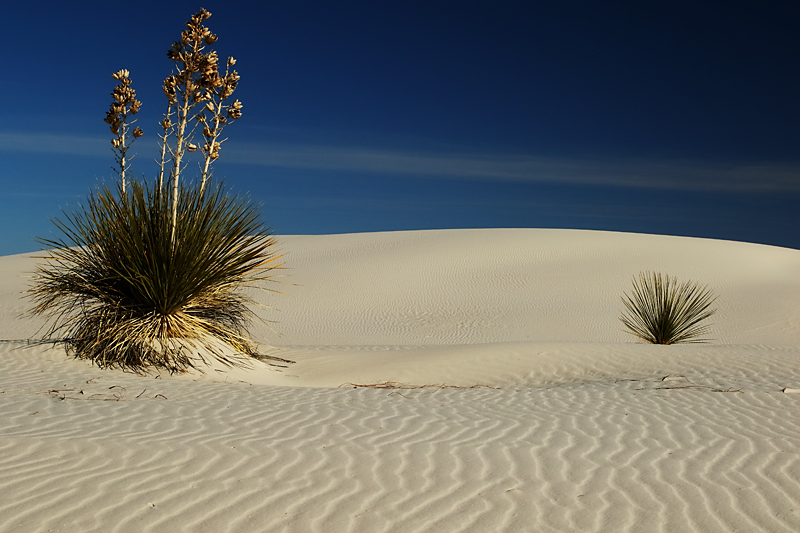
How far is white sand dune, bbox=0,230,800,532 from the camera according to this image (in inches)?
127

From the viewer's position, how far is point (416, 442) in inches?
178

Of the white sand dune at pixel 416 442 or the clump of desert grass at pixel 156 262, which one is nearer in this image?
the white sand dune at pixel 416 442

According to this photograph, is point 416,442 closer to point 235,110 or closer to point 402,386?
point 402,386

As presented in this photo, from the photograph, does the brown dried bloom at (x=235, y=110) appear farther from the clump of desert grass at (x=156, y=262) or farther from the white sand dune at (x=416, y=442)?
the white sand dune at (x=416, y=442)

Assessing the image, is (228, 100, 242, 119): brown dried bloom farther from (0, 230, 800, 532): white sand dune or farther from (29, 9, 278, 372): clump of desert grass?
(0, 230, 800, 532): white sand dune

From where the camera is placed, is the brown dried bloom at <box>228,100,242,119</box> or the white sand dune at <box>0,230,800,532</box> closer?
the white sand dune at <box>0,230,800,532</box>

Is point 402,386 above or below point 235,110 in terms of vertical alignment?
below

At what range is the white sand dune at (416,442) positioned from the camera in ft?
10.6

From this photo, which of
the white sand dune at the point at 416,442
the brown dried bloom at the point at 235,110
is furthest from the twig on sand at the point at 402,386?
the brown dried bloom at the point at 235,110

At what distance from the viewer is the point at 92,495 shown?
10.6ft

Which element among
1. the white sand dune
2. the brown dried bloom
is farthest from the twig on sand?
the brown dried bloom

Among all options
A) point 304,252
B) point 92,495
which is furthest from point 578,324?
point 92,495

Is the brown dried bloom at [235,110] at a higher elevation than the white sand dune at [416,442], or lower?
higher

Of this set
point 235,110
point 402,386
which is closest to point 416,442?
point 402,386
